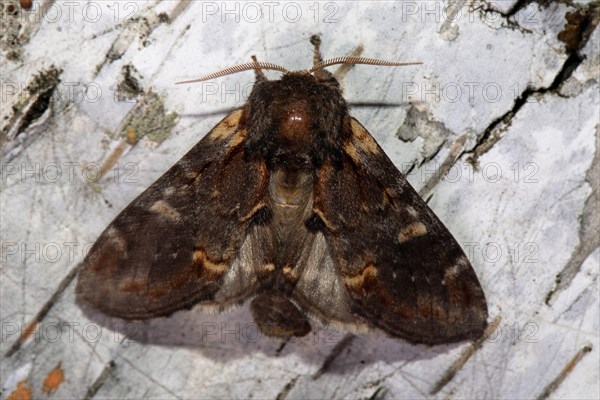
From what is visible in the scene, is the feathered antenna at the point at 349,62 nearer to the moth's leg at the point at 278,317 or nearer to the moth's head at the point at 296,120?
the moth's head at the point at 296,120

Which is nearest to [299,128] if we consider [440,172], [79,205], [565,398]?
[440,172]

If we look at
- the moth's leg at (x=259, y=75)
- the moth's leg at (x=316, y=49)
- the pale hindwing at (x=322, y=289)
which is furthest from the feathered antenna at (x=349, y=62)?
the pale hindwing at (x=322, y=289)

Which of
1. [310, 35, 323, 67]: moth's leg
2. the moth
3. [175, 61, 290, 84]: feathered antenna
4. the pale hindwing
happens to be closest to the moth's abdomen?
the moth

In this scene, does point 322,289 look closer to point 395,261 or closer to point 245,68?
point 395,261

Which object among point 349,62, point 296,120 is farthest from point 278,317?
point 349,62

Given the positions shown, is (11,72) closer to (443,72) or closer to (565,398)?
(443,72)

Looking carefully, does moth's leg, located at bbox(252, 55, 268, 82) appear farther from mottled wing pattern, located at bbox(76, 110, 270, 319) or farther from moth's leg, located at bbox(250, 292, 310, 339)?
moth's leg, located at bbox(250, 292, 310, 339)
